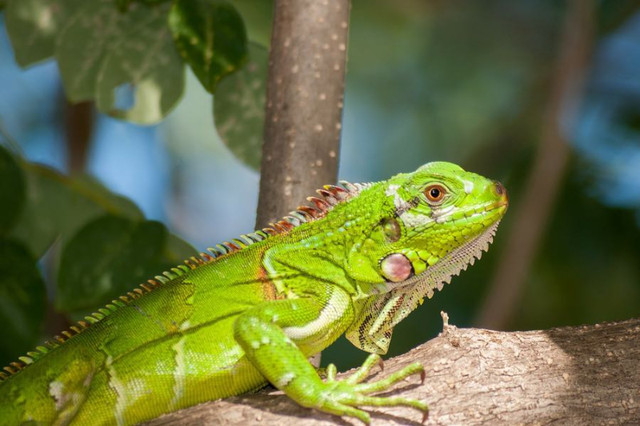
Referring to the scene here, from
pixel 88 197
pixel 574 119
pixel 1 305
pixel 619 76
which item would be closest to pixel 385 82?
pixel 619 76

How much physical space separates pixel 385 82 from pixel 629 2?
543 centimetres

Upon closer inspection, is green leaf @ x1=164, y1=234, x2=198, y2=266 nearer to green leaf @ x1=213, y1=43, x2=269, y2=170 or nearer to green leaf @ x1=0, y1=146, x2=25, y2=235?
green leaf @ x1=213, y1=43, x2=269, y2=170

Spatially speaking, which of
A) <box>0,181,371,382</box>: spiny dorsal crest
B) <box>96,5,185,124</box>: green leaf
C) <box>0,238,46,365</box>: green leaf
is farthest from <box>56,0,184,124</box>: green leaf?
<box>0,181,371,382</box>: spiny dorsal crest

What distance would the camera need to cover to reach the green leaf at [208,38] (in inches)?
152

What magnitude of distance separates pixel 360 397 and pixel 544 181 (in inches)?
143

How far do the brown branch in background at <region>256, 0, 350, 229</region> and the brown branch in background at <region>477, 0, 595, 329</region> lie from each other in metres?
2.60

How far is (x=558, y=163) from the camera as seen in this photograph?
6086 millimetres

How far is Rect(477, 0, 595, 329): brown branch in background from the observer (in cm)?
592

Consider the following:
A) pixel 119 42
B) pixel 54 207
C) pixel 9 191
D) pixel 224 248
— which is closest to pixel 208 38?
pixel 119 42

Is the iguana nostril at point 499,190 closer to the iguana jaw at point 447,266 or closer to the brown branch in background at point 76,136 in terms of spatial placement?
the iguana jaw at point 447,266

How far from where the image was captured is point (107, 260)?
4.01 meters

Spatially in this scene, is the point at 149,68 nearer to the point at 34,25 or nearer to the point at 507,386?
the point at 34,25

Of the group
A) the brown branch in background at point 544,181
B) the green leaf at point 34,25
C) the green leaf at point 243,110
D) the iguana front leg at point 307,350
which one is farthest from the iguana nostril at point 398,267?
the brown branch in background at point 544,181

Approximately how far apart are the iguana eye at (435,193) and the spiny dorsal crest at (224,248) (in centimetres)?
37
